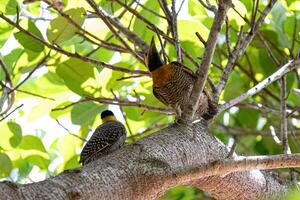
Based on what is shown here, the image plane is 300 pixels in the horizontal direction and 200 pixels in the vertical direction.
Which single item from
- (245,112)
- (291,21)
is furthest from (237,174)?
(245,112)

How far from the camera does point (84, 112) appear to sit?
9.71 feet

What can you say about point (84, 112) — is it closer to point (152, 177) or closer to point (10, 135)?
point (10, 135)

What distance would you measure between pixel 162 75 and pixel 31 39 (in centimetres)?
104

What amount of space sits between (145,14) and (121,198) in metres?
1.61

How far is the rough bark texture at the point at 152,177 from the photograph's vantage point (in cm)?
132

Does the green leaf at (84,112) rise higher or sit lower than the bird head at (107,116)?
higher

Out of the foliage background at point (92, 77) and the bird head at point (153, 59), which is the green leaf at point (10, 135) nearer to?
the foliage background at point (92, 77)

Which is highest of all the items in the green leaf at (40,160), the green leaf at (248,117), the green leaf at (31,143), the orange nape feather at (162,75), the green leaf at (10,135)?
the orange nape feather at (162,75)

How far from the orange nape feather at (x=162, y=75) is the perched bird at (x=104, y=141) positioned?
388mm

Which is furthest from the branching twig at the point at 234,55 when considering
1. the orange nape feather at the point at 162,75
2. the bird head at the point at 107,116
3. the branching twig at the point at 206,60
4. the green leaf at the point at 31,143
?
the bird head at the point at 107,116

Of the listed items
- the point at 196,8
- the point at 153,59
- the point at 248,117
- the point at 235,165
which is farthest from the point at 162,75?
the point at 235,165

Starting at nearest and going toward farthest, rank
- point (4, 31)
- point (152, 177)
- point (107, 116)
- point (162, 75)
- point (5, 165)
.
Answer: point (152, 177) < point (5, 165) < point (4, 31) < point (162, 75) < point (107, 116)

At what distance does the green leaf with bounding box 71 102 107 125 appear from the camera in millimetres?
2953

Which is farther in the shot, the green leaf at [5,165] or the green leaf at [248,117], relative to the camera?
the green leaf at [248,117]
